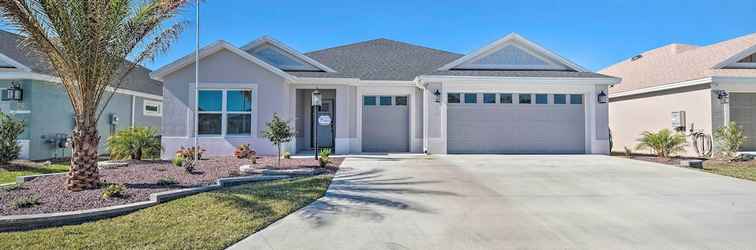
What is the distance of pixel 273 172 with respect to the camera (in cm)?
877

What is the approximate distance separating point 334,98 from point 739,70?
53.8 feet

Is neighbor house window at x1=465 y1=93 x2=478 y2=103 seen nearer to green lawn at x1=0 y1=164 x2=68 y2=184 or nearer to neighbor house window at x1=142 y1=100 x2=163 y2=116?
green lawn at x1=0 y1=164 x2=68 y2=184

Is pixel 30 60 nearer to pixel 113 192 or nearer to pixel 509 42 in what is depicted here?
pixel 113 192

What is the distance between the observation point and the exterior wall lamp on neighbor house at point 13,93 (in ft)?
40.5

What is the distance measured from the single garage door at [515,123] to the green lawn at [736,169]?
423cm

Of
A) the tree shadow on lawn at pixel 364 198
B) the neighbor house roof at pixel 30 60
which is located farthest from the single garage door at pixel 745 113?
the neighbor house roof at pixel 30 60

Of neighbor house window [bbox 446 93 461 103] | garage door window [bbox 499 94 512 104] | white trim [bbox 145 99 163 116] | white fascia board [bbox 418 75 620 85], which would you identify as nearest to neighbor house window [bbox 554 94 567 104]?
white fascia board [bbox 418 75 620 85]

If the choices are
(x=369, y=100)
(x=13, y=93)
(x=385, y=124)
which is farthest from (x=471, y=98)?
(x=13, y=93)

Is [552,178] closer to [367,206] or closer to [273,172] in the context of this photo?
[367,206]

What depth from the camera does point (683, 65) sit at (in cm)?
1598

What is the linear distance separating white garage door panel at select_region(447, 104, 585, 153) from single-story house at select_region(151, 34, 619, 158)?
4 centimetres

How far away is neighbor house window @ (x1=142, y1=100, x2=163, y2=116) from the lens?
60.1 feet

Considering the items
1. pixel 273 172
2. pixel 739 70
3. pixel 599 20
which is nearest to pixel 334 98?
pixel 273 172

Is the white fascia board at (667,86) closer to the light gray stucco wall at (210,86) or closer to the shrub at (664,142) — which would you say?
the shrub at (664,142)
